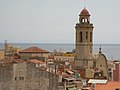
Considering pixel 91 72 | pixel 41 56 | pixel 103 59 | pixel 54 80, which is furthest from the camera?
pixel 41 56

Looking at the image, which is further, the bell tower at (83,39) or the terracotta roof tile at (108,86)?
the bell tower at (83,39)

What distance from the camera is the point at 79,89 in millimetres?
28766

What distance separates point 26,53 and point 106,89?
28.5 meters

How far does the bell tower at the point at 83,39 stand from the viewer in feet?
157

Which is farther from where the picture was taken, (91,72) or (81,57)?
(81,57)

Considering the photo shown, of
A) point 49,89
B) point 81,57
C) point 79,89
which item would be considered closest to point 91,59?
point 81,57

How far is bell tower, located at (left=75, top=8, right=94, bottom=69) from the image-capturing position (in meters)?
47.9

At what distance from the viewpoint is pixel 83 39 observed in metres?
48.1

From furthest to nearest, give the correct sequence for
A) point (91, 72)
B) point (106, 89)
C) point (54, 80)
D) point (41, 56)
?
point (41, 56) → point (91, 72) → point (106, 89) → point (54, 80)

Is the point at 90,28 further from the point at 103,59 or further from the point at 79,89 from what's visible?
the point at 79,89

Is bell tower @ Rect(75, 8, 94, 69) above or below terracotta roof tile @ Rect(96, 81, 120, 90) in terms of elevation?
above

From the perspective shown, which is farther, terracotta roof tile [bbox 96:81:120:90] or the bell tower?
the bell tower

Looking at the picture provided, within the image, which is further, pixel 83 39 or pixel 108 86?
pixel 83 39

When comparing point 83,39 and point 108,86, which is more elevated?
point 83,39
